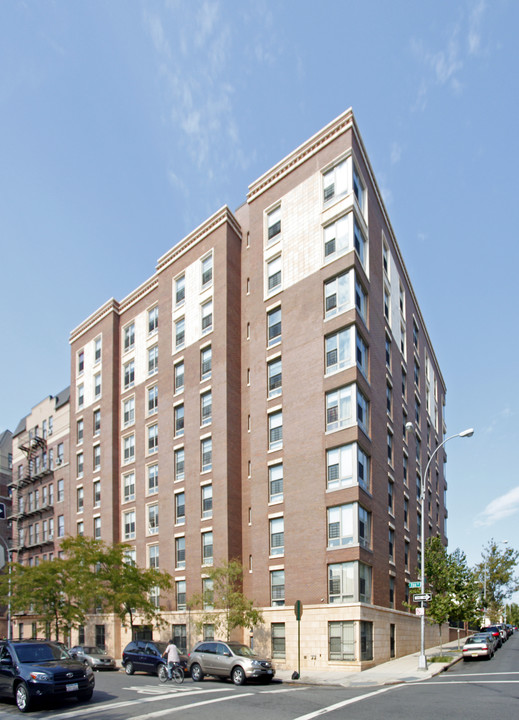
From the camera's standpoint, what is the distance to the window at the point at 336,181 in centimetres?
3744

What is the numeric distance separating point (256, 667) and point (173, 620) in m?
18.6

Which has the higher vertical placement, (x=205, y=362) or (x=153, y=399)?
(x=205, y=362)

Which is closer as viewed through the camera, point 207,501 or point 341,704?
point 341,704

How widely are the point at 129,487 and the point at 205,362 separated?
1263 cm

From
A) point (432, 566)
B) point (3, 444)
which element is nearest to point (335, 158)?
point (432, 566)

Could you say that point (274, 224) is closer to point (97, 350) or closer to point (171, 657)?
point (97, 350)

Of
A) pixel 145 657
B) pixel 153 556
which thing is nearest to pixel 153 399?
pixel 153 556

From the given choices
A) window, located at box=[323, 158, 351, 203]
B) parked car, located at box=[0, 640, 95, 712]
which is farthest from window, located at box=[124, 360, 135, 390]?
parked car, located at box=[0, 640, 95, 712]

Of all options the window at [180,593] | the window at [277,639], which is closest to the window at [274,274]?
the window at [277,639]

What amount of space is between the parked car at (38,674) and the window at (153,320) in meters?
32.5

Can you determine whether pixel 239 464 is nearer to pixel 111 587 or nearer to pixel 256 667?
pixel 111 587

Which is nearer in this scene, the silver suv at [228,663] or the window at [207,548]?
the silver suv at [228,663]

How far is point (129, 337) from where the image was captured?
53094mm

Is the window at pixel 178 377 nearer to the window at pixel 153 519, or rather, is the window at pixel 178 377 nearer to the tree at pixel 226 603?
the window at pixel 153 519
